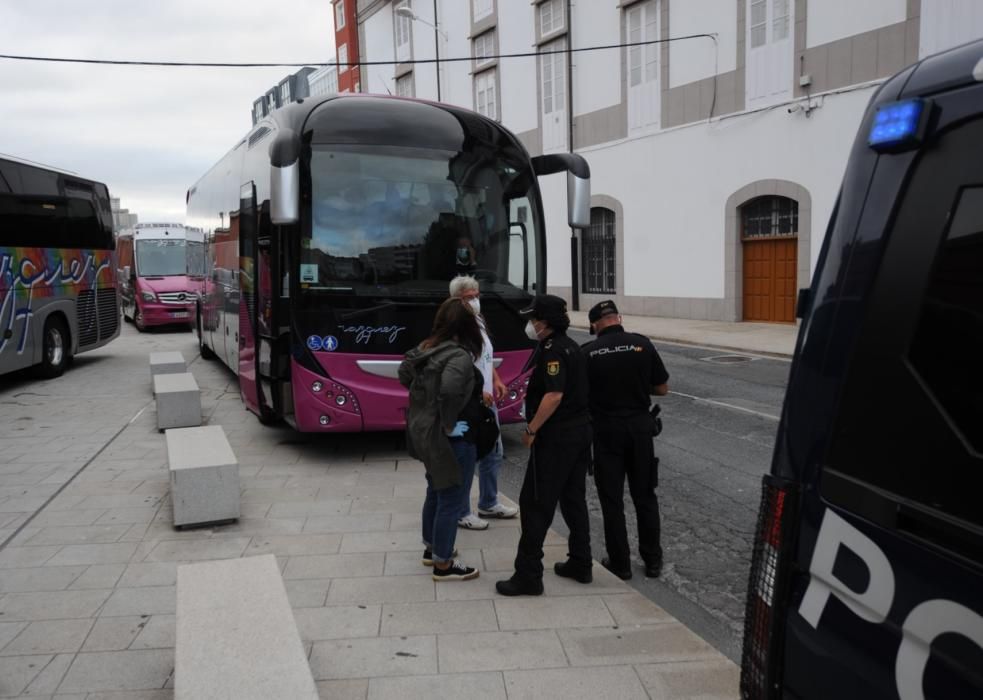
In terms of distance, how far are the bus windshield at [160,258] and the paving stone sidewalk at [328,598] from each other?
16579 mm

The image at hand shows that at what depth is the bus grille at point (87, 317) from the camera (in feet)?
48.3

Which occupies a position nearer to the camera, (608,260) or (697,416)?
(697,416)

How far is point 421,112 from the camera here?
7.89 meters

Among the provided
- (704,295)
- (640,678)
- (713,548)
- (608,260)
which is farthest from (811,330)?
(608,260)

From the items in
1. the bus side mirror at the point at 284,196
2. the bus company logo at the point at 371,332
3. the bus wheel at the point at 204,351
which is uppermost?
the bus side mirror at the point at 284,196

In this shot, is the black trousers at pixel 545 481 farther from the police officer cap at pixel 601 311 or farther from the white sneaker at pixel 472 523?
the white sneaker at pixel 472 523

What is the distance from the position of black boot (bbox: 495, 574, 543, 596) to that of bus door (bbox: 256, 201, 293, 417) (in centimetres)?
376

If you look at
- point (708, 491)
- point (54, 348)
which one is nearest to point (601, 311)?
point (708, 491)

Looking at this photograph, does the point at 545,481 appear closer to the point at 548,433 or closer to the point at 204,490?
the point at 548,433

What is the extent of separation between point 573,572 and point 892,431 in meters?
3.31

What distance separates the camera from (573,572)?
4824mm

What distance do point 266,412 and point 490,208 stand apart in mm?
3310

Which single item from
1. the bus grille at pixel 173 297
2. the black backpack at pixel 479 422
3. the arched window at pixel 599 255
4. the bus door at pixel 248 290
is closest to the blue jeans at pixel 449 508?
the black backpack at pixel 479 422

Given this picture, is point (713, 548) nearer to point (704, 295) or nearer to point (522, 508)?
point (522, 508)
